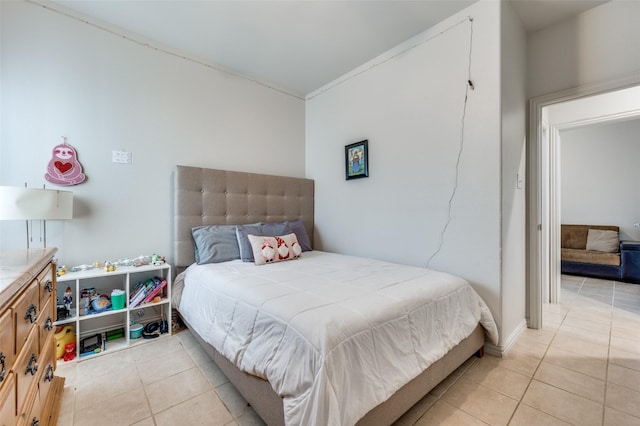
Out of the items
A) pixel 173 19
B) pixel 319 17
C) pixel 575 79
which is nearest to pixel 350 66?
pixel 319 17

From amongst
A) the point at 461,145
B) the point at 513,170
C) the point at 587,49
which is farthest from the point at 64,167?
the point at 587,49

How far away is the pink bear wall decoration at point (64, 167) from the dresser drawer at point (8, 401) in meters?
1.87

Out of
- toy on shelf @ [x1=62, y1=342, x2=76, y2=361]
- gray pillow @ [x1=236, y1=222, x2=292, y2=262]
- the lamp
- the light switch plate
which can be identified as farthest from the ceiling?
toy on shelf @ [x1=62, y1=342, x2=76, y2=361]

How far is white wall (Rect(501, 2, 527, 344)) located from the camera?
2053mm

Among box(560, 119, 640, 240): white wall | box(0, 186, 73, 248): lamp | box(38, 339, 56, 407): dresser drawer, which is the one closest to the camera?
box(38, 339, 56, 407): dresser drawer

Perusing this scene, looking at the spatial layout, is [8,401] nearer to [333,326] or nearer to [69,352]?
[333,326]

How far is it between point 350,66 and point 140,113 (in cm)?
219

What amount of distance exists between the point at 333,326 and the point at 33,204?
2.05m

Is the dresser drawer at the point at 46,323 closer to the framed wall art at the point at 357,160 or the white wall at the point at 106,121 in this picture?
the white wall at the point at 106,121

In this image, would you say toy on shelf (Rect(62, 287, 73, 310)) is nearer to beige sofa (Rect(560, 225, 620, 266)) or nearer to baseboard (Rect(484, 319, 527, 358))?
baseboard (Rect(484, 319, 527, 358))

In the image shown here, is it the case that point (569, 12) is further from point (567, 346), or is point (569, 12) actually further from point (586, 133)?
point (586, 133)

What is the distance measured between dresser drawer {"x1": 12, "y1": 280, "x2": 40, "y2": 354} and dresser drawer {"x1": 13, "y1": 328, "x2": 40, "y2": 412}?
0.11 feet

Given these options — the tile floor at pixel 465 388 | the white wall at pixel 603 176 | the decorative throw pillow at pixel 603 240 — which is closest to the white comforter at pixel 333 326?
the tile floor at pixel 465 388

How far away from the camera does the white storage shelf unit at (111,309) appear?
2.01 meters
